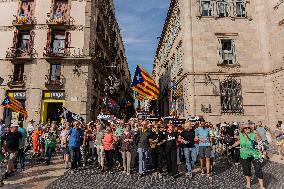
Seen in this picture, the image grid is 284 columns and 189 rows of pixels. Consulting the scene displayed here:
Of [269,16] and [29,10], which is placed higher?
[29,10]

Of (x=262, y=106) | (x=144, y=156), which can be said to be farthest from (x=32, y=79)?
(x=262, y=106)

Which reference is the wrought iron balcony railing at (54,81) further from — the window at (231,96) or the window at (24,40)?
the window at (231,96)

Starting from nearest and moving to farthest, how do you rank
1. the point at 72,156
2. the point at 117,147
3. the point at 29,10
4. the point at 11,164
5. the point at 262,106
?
the point at 11,164 < the point at 72,156 < the point at 117,147 < the point at 262,106 < the point at 29,10

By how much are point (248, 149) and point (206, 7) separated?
1725 centimetres

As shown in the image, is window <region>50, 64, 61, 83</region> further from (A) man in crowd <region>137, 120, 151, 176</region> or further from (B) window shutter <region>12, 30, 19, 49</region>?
(A) man in crowd <region>137, 120, 151, 176</region>

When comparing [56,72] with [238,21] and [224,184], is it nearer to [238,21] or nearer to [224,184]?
[238,21]

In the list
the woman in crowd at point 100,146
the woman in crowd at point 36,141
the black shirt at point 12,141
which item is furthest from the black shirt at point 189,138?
the woman in crowd at point 36,141

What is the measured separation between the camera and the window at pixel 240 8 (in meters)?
22.8

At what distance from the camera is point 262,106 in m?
21.5

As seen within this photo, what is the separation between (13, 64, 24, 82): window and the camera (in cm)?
2603

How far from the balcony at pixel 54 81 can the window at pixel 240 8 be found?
56.4ft

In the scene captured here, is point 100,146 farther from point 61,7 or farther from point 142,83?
point 61,7

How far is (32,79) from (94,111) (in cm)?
706

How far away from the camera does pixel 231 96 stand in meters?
21.5
